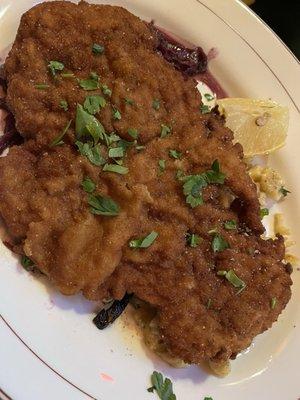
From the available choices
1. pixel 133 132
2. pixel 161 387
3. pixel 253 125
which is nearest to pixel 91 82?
pixel 133 132

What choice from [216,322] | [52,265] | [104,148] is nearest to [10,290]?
[52,265]

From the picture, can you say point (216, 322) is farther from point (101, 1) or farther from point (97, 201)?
point (101, 1)

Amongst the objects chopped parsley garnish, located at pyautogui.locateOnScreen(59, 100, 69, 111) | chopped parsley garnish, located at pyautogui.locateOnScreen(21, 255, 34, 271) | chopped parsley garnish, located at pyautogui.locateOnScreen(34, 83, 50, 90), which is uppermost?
chopped parsley garnish, located at pyautogui.locateOnScreen(59, 100, 69, 111)

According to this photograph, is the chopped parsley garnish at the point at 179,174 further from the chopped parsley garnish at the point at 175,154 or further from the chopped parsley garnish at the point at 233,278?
the chopped parsley garnish at the point at 233,278

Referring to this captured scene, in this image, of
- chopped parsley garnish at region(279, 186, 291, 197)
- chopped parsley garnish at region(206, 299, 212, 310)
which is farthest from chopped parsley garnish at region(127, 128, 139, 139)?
chopped parsley garnish at region(279, 186, 291, 197)

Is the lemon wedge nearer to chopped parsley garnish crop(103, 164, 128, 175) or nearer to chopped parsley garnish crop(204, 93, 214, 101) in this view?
chopped parsley garnish crop(204, 93, 214, 101)

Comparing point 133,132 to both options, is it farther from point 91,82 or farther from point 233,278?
point 233,278

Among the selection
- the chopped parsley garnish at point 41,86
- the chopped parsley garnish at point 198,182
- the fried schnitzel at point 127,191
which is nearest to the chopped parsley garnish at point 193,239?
the fried schnitzel at point 127,191
